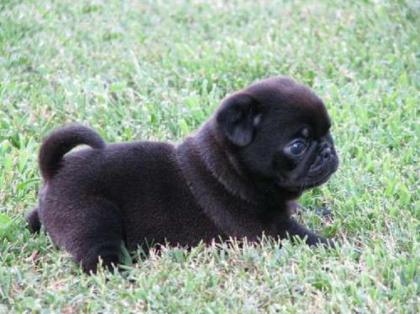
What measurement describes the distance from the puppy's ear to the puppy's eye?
22 cm

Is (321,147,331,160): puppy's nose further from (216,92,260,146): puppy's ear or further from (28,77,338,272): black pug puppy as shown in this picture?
(216,92,260,146): puppy's ear

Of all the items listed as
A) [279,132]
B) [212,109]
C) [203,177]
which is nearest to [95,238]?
[203,177]

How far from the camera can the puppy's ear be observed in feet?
15.8

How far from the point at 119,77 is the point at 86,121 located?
1.12m

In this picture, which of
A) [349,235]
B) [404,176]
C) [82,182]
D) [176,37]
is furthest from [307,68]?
[82,182]

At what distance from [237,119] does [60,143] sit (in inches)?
38.2

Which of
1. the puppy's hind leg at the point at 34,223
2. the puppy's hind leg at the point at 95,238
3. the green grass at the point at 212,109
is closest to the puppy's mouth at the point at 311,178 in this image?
the green grass at the point at 212,109

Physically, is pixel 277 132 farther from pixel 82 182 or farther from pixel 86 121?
pixel 86 121

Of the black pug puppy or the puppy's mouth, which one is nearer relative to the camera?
the black pug puppy

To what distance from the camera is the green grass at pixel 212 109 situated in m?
4.40

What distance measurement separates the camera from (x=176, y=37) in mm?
8828

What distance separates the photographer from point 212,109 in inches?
269

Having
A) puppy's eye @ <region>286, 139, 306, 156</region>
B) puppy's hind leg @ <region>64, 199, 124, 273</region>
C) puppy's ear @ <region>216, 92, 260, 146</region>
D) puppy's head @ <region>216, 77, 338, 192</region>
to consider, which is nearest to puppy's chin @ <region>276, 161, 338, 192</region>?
puppy's head @ <region>216, 77, 338, 192</region>

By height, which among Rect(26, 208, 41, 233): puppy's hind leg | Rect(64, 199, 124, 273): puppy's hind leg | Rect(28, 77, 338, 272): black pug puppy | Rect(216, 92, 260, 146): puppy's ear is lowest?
Rect(26, 208, 41, 233): puppy's hind leg
